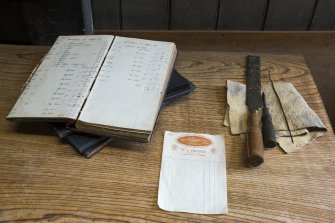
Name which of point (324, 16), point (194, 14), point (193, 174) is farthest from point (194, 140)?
point (324, 16)

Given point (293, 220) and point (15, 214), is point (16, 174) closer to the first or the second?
point (15, 214)

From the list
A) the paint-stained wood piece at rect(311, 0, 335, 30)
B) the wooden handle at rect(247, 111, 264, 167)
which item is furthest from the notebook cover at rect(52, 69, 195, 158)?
the paint-stained wood piece at rect(311, 0, 335, 30)

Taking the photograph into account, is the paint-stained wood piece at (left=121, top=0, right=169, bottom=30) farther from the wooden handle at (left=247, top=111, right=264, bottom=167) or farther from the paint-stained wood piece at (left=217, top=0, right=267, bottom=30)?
the wooden handle at (left=247, top=111, right=264, bottom=167)

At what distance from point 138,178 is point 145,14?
0.69 m

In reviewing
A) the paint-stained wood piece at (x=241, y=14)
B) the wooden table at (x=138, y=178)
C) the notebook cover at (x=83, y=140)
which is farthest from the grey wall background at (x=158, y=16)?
the notebook cover at (x=83, y=140)

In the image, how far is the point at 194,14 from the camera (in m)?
1.13

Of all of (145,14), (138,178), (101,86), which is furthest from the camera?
(145,14)

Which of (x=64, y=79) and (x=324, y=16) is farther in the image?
(x=324, y=16)

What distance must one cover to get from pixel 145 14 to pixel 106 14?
13 cm

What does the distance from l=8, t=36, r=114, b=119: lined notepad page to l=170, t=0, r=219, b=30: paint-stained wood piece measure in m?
0.40

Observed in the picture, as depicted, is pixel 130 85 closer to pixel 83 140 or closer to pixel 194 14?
pixel 83 140

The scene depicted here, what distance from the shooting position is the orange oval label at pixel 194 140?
0.65 meters

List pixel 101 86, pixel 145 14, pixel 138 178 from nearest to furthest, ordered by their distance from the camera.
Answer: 1. pixel 138 178
2. pixel 101 86
3. pixel 145 14

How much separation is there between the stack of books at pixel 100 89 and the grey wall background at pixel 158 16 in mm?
340
